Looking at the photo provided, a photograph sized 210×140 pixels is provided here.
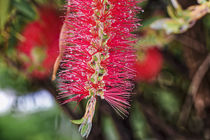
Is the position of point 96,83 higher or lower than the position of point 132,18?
lower

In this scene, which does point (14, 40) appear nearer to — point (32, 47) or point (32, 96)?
point (32, 47)

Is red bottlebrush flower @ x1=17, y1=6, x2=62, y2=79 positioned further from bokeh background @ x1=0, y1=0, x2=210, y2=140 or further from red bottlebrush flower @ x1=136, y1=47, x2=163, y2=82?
red bottlebrush flower @ x1=136, y1=47, x2=163, y2=82

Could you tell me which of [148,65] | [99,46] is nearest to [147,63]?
[148,65]

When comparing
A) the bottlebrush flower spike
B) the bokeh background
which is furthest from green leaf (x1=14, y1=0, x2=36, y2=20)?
the bottlebrush flower spike

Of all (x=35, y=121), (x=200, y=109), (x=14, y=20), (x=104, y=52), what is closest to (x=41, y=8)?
(x=14, y=20)

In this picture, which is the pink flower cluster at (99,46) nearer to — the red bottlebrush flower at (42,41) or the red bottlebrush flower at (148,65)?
the red bottlebrush flower at (42,41)

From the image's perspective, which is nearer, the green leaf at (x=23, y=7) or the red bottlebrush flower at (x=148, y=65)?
the green leaf at (x=23, y=7)

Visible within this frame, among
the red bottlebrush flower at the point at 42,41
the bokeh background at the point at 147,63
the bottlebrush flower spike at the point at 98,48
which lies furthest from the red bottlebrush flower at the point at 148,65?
the bottlebrush flower spike at the point at 98,48
